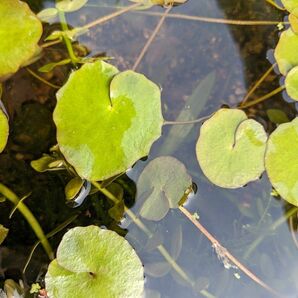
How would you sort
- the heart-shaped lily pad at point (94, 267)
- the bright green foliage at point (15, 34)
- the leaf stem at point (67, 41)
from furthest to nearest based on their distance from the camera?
the leaf stem at point (67, 41) < the bright green foliage at point (15, 34) < the heart-shaped lily pad at point (94, 267)

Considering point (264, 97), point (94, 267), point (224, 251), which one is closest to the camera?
point (94, 267)

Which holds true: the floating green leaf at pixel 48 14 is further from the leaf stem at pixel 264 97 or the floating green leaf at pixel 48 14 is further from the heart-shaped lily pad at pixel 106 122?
the leaf stem at pixel 264 97

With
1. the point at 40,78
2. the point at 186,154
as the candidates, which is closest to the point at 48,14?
the point at 40,78

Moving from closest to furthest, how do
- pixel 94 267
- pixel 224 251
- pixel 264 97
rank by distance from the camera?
pixel 94 267
pixel 224 251
pixel 264 97

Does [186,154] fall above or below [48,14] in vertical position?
below

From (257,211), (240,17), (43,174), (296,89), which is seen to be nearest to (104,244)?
(43,174)

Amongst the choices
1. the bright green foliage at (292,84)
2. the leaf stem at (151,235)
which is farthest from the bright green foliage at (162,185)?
the bright green foliage at (292,84)

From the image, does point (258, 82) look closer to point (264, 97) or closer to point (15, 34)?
point (264, 97)
